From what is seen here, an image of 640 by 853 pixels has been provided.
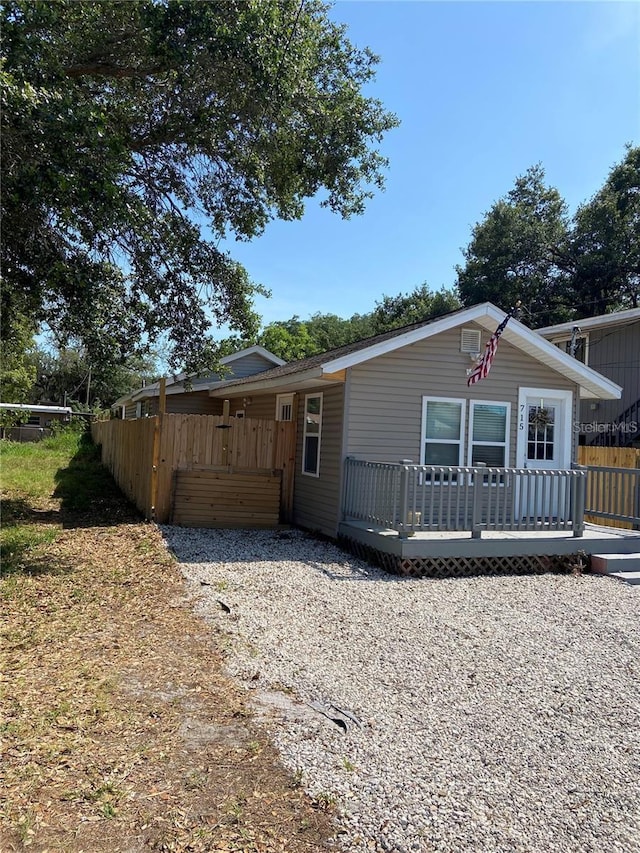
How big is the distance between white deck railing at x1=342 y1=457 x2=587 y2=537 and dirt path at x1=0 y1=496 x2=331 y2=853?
3502mm

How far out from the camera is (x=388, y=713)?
12.4 ft

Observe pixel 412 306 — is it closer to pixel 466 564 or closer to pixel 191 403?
pixel 191 403

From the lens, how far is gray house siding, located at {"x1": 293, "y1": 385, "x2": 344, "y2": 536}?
31.6 feet

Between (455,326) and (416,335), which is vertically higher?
(455,326)

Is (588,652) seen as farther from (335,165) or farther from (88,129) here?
(335,165)

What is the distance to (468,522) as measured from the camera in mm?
Result: 8836

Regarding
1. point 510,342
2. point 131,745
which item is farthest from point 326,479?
point 131,745

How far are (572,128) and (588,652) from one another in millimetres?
10530

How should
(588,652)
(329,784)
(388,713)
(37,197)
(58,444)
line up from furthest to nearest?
(58,444) < (37,197) < (588,652) < (388,713) < (329,784)

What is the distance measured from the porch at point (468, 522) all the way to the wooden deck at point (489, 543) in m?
0.01

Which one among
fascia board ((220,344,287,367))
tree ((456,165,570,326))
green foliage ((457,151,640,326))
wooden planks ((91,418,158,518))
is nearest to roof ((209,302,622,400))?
wooden planks ((91,418,158,518))

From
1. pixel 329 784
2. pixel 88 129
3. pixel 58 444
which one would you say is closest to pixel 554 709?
pixel 329 784

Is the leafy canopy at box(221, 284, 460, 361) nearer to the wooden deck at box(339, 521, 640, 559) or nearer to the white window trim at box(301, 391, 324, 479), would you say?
the white window trim at box(301, 391, 324, 479)

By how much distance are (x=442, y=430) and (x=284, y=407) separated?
12.4ft
